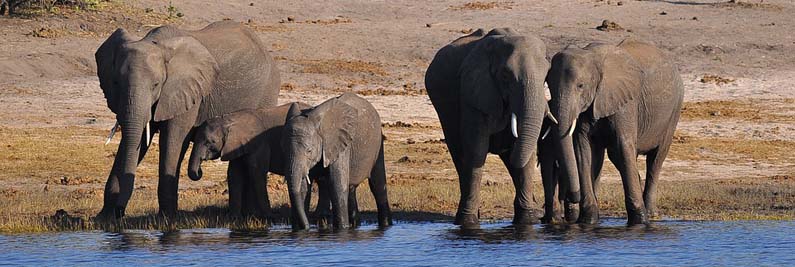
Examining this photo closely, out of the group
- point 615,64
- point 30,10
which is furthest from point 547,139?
point 30,10

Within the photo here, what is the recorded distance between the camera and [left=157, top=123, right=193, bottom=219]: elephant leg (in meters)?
14.8

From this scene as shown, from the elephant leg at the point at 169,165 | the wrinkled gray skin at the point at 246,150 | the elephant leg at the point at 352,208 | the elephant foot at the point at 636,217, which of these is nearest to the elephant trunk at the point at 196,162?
the wrinkled gray skin at the point at 246,150

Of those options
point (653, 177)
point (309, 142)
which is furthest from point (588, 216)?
point (309, 142)

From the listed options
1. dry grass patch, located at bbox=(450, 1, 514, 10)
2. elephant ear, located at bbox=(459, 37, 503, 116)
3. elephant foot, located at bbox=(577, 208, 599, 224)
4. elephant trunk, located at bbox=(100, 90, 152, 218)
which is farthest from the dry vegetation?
dry grass patch, located at bbox=(450, 1, 514, 10)

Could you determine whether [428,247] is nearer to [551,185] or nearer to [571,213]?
[551,185]

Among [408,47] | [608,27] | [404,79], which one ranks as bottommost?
[404,79]

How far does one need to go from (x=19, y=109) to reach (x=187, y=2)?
1580cm

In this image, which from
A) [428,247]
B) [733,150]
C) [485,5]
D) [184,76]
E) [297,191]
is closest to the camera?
[428,247]

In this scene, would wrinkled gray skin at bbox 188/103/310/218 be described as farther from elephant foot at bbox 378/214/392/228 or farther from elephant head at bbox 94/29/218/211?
elephant foot at bbox 378/214/392/228

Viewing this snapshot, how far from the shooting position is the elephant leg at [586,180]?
1465 cm

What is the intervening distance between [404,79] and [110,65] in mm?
15036

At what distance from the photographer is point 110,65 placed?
14.9m

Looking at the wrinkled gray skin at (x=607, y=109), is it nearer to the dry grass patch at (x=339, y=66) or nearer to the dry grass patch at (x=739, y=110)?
the dry grass patch at (x=739, y=110)

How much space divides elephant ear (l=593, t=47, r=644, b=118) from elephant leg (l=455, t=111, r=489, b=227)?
1.07 metres
